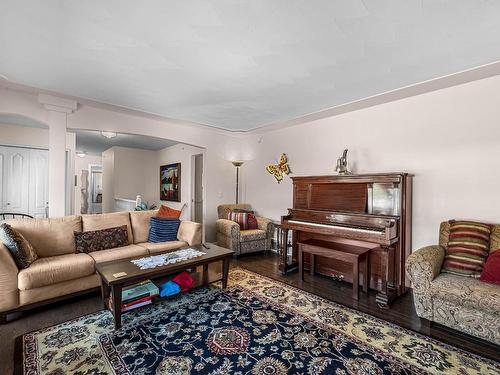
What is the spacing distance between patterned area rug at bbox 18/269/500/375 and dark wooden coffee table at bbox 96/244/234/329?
8.0 inches

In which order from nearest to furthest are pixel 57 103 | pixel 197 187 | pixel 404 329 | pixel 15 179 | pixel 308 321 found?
pixel 404 329 < pixel 308 321 < pixel 57 103 < pixel 15 179 < pixel 197 187

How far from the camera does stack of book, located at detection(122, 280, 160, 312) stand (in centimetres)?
229

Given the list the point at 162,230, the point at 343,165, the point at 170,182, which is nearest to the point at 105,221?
the point at 162,230

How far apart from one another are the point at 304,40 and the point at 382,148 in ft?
6.84

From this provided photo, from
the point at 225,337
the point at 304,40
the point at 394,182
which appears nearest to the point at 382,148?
the point at 394,182

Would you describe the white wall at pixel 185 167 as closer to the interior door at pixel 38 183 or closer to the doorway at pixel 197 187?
the doorway at pixel 197 187

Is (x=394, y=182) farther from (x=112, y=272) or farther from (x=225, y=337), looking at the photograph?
(x=112, y=272)

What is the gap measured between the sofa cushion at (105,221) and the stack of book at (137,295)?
1235 millimetres

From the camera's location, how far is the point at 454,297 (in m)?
2.12

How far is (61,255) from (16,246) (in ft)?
1.79

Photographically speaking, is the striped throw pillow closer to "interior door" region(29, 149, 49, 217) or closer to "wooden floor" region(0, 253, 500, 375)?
"wooden floor" region(0, 253, 500, 375)

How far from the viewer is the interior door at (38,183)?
5074 mm

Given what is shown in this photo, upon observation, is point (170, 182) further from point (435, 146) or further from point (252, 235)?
point (435, 146)

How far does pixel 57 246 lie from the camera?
3006mm
